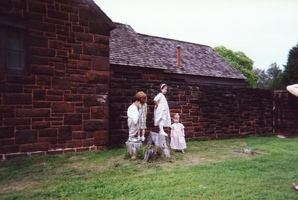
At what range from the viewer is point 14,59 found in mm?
6926

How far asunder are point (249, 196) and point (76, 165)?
12.9 ft

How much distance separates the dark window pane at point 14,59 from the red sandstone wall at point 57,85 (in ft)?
0.85

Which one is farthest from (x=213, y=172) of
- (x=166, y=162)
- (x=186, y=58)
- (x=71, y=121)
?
(x=186, y=58)

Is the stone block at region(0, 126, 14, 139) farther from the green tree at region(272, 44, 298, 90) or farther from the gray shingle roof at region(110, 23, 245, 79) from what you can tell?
the green tree at region(272, 44, 298, 90)

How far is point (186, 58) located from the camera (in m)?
21.8

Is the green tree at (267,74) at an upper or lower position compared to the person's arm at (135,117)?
upper

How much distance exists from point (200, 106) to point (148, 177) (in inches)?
253

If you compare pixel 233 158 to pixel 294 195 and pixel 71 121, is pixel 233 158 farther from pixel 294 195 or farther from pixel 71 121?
pixel 71 121

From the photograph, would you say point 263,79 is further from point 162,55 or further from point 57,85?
point 57,85

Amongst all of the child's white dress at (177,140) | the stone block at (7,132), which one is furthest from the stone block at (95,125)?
the child's white dress at (177,140)

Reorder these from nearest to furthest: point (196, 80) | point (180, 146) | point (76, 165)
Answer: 1. point (76, 165)
2. point (180, 146)
3. point (196, 80)

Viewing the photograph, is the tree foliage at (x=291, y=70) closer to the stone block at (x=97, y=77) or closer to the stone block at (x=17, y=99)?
the stone block at (x=97, y=77)

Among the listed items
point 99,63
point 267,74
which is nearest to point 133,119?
point 99,63

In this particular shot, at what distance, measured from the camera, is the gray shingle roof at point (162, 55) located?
13.7 m
